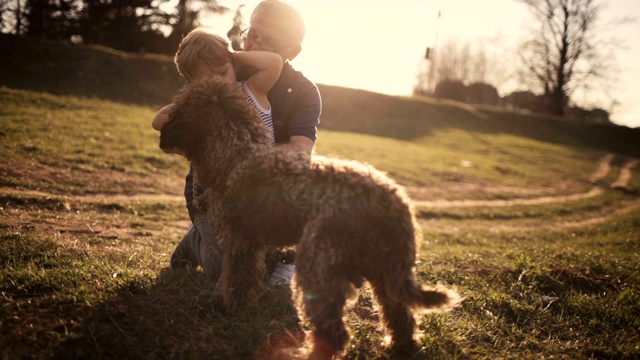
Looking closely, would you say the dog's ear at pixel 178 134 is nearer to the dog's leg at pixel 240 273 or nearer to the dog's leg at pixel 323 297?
the dog's leg at pixel 240 273

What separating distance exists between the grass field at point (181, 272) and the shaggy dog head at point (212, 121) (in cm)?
146

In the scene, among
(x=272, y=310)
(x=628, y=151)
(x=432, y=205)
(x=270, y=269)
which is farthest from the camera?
(x=628, y=151)

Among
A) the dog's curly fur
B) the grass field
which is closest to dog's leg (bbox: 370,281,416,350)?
the dog's curly fur

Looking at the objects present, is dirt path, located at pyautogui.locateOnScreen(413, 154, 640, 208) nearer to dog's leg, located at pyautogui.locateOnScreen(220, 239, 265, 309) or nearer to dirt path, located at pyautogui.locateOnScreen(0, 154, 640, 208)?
dirt path, located at pyautogui.locateOnScreen(0, 154, 640, 208)

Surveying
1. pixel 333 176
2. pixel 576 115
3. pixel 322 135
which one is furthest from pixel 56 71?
pixel 576 115

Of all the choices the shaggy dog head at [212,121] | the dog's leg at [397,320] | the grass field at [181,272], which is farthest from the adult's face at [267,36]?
the dog's leg at [397,320]

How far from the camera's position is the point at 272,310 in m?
4.13

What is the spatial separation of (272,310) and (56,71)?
28534 millimetres

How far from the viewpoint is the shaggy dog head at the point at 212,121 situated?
385cm

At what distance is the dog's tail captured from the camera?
10.6 feet

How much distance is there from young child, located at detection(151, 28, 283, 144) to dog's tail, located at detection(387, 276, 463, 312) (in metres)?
2.24

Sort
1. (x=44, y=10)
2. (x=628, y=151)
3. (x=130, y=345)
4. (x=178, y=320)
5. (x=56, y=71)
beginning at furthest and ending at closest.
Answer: (x=628, y=151) → (x=44, y=10) → (x=56, y=71) → (x=178, y=320) → (x=130, y=345)

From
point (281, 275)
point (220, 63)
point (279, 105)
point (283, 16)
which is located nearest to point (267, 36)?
point (283, 16)

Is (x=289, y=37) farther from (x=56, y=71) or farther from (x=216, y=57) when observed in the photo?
(x=56, y=71)
